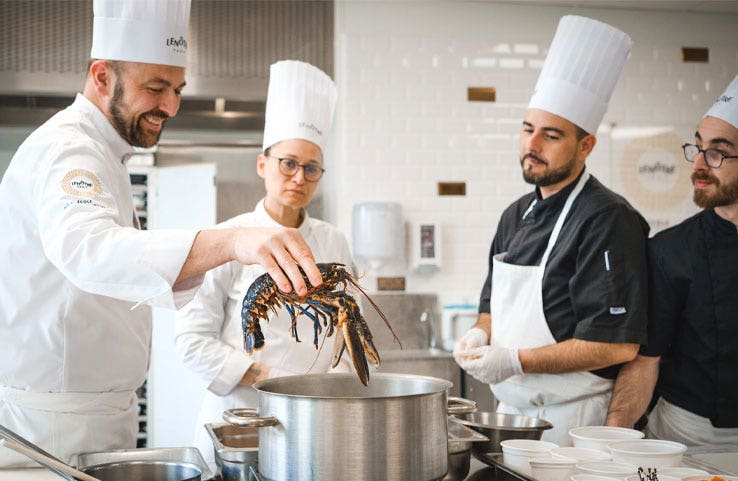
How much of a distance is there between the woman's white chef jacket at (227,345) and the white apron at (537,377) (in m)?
0.65

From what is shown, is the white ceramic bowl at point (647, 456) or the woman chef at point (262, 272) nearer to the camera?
the white ceramic bowl at point (647, 456)

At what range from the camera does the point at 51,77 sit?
17.6ft

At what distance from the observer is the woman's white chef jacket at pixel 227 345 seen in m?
2.74

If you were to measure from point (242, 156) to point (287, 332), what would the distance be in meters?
3.08

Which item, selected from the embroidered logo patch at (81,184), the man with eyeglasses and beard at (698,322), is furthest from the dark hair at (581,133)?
the embroidered logo patch at (81,184)

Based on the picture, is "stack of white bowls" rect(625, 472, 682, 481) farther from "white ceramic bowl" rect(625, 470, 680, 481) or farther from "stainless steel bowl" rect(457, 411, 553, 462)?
"stainless steel bowl" rect(457, 411, 553, 462)

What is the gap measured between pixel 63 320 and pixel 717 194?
2180 millimetres

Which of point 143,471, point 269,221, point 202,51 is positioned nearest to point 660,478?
point 143,471

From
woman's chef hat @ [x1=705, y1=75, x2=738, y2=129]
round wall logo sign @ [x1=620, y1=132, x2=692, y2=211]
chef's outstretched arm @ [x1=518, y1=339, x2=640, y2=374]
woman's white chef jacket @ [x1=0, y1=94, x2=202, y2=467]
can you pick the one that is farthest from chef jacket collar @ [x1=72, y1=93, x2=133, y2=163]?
round wall logo sign @ [x1=620, y1=132, x2=692, y2=211]

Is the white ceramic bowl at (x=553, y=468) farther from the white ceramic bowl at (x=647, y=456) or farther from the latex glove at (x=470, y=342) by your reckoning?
the latex glove at (x=470, y=342)

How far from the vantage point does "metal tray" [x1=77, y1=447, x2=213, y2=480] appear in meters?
1.66

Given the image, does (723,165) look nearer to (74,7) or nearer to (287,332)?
(287,332)

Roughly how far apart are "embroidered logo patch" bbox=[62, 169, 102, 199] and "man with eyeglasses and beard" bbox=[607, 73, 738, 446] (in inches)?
74.7

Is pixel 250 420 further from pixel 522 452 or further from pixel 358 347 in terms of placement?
pixel 522 452
